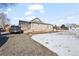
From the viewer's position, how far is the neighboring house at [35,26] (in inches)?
121

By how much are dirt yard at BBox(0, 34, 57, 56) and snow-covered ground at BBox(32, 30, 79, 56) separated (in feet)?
0.20

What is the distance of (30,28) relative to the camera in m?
3.12

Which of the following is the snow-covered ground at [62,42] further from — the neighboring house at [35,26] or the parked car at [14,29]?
the parked car at [14,29]

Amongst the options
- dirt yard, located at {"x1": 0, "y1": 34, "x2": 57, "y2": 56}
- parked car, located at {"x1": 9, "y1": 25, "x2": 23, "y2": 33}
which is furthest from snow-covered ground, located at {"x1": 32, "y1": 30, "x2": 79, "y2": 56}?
parked car, located at {"x1": 9, "y1": 25, "x2": 23, "y2": 33}

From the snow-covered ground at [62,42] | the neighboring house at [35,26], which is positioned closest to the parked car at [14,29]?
the neighboring house at [35,26]

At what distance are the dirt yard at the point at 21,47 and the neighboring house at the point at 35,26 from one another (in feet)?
0.32

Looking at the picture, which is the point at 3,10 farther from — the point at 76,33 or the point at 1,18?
the point at 76,33

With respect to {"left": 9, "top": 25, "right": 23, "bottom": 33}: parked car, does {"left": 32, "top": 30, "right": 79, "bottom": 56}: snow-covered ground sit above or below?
below

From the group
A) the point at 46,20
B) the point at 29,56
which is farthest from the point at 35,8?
the point at 29,56

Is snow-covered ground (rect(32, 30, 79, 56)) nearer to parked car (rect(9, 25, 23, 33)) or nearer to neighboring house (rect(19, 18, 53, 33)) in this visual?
neighboring house (rect(19, 18, 53, 33))

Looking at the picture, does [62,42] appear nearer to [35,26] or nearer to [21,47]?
[35,26]

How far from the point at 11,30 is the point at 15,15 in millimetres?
188

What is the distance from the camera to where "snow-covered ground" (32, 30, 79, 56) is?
119 inches

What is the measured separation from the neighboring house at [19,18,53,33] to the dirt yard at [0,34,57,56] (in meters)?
0.10
